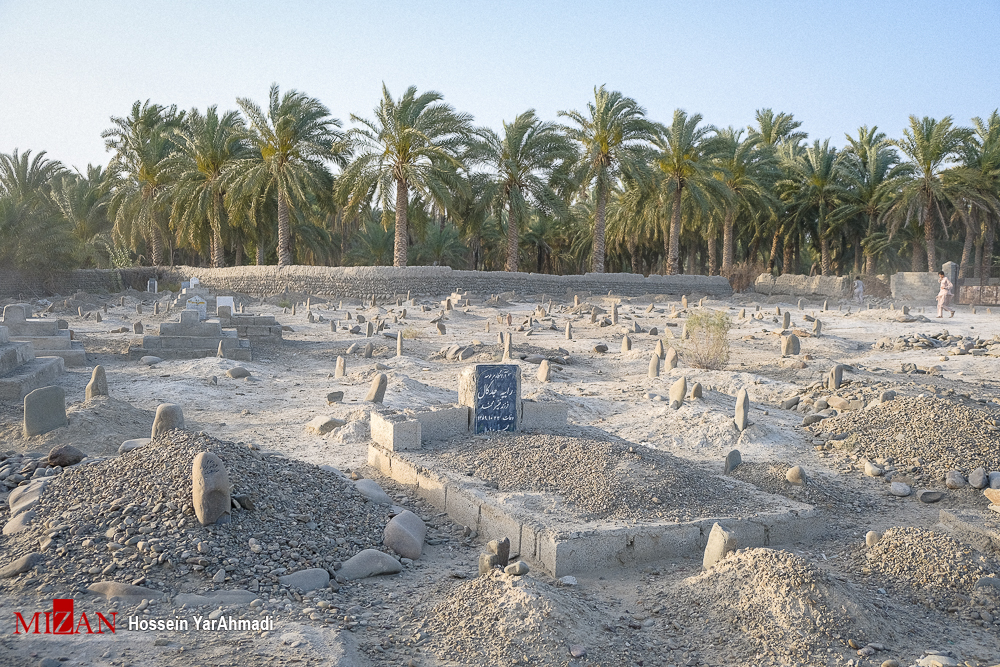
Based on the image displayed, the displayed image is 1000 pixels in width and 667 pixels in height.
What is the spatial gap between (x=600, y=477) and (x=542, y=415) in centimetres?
149

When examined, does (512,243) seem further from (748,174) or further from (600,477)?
(600,477)

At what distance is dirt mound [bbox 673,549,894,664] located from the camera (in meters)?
3.88

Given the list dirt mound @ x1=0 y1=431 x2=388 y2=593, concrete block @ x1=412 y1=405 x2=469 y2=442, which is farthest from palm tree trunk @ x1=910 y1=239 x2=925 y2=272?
dirt mound @ x1=0 y1=431 x2=388 y2=593

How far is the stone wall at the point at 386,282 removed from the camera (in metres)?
25.7

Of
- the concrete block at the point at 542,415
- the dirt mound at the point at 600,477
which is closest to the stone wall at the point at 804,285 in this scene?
the concrete block at the point at 542,415

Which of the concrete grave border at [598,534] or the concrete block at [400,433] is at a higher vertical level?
the concrete block at [400,433]

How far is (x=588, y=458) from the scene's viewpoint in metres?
6.10

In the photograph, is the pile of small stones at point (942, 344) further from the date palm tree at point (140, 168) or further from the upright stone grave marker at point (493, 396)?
the date palm tree at point (140, 168)

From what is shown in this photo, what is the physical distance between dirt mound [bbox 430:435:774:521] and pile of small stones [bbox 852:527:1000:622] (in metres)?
0.85

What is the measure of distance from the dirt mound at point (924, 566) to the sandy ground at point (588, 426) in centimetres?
15

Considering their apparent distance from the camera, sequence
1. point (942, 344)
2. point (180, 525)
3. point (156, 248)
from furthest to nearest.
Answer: point (156, 248)
point (942, 344)
point (180, 525)

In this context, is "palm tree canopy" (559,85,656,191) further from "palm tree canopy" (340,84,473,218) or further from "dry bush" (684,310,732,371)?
"dry bush" (684,310,732,371)

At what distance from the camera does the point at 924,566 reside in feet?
15.7

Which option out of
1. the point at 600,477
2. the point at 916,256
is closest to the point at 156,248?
the point at 916,256
